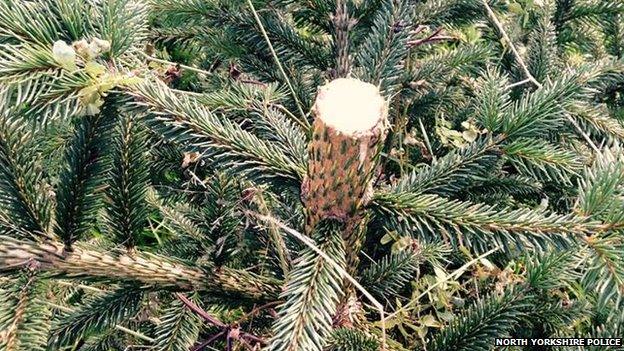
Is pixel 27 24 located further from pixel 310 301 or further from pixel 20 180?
pixel 310 301

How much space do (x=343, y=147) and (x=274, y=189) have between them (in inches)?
12.2

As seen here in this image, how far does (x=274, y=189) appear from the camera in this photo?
41.1 inches

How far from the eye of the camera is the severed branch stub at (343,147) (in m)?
0.76

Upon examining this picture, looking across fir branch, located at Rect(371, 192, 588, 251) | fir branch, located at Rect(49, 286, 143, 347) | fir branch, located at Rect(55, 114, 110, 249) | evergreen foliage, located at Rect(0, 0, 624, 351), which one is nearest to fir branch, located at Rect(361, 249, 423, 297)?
evergreen foliage, located at Rect(0, 0, 624, 351)

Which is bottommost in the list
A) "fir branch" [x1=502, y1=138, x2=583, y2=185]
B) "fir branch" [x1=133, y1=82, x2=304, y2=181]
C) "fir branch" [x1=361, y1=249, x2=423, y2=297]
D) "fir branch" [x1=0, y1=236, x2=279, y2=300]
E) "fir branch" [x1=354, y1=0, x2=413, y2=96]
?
"fir branch" [x1=0, y1=236, x2=279, y2=300]

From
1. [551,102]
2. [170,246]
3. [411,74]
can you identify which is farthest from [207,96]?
[551,102]

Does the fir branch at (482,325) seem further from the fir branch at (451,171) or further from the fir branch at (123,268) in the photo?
the fir branch at (123,268)

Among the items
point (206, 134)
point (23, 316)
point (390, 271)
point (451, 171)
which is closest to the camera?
point (23, 316)

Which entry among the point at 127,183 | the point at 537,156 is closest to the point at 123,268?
the point at 127,183

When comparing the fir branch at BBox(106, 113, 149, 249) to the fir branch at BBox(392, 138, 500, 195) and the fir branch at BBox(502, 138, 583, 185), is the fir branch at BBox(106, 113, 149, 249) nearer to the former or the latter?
the fir branch at BBox(392, 138, 500, 195)

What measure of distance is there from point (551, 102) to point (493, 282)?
581 millimetres

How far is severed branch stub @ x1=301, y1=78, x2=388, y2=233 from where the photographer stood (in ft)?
2.49

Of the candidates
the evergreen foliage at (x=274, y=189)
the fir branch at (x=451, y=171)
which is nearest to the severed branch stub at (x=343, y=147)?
the evergreen foliage at (x=274, y=189)

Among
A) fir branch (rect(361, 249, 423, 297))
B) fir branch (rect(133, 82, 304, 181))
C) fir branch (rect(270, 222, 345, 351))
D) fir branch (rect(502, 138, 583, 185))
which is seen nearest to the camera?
fir branch (rect(270, 222, 345, 351))
